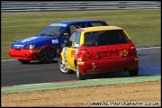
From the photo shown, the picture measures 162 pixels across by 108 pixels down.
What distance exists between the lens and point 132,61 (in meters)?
12.0

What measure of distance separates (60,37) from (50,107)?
8.56 metres

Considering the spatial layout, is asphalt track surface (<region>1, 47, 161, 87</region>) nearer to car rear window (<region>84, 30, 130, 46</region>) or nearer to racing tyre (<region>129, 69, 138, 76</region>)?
racing tyre (<region>129, 69, 138, 76</region>)

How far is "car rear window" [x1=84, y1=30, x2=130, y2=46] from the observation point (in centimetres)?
1222

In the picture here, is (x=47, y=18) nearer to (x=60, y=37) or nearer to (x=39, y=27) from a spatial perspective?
(x=39, y=27)

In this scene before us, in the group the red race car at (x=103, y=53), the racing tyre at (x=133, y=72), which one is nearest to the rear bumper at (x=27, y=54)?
the red race car at (x=103, y=53)

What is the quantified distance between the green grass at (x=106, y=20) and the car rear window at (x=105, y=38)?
23.2 ft

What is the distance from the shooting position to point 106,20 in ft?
111

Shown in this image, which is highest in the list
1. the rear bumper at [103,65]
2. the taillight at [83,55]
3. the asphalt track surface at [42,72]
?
the taillight at [83,55]

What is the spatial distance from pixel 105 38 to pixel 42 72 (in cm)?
258

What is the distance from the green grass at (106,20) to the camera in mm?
24656

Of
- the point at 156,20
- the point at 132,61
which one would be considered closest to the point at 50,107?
the point at 132,61

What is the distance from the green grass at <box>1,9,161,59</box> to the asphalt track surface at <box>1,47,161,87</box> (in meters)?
3.25

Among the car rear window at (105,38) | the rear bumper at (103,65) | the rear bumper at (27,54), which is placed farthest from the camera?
→ the rear bumper at (27,54)

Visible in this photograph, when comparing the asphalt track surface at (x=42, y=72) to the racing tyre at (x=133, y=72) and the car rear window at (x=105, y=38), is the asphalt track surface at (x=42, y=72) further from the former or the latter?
the car rear window at (x=105, y=38)
